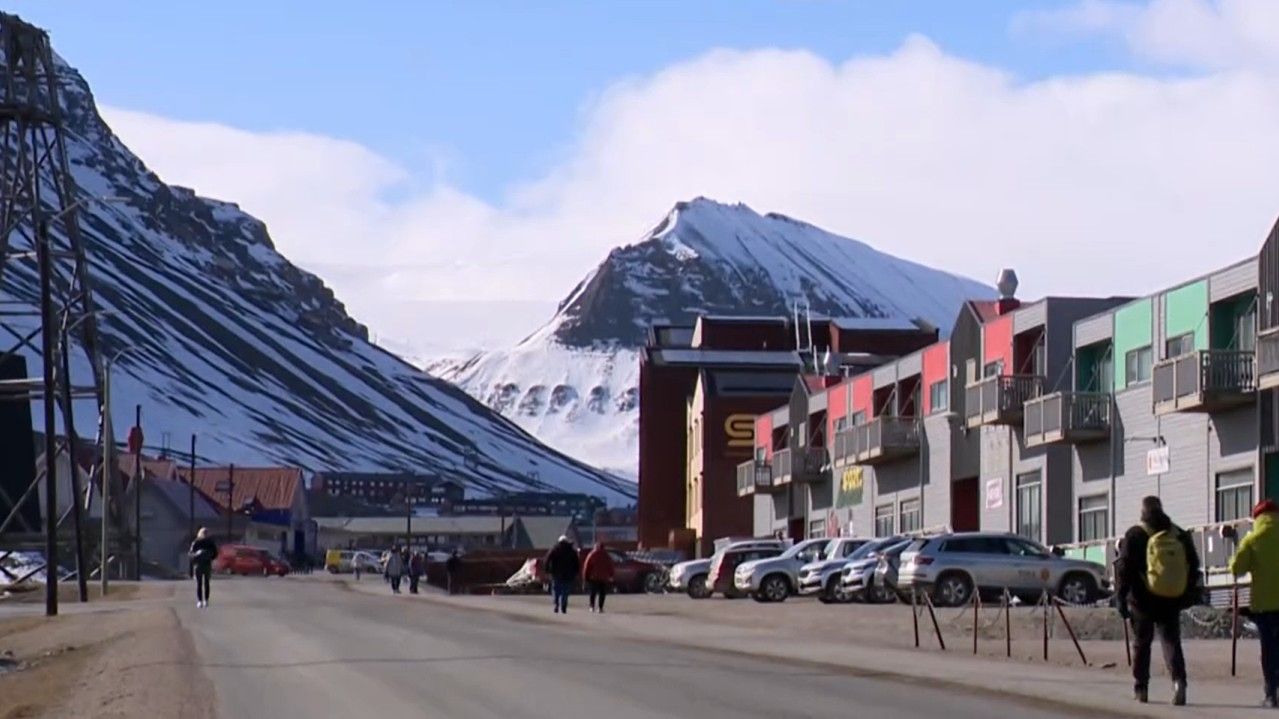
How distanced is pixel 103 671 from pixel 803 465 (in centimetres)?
5846

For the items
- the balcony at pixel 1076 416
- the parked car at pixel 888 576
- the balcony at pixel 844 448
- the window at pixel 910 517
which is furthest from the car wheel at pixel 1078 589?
the balcony at pixel 844 448

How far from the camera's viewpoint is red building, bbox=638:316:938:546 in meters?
104

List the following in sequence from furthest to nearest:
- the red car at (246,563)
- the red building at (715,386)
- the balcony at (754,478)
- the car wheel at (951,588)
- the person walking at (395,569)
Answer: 1. the red car at (246,563)
2. the red building at (715,386)
3. the balcony at (754,478)
4. the person walking at (395,569)
5. the car wheel at (951,588)

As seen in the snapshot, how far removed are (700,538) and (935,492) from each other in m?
36.7

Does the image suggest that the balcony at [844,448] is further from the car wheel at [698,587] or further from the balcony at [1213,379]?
the balcony at [1213,379]

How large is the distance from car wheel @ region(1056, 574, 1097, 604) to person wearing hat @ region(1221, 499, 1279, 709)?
2476cm

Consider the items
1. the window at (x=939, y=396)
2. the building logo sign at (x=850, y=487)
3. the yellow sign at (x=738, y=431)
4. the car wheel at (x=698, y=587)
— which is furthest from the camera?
the yellow sign at (x=738, y=431)

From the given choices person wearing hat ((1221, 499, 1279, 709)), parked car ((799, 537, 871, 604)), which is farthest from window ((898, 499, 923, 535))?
person wearing hat ((1221, 499, 1279, 709))

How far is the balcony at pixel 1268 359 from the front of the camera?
45281 mm

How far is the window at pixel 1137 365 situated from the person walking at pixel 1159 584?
32.5 meters

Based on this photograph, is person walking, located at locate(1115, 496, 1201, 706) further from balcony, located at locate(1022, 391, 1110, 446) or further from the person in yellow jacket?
balcony, located at locate(1022, 391, 1110, 446)

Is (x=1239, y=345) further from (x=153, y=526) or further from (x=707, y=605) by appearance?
(x=153, y=526)

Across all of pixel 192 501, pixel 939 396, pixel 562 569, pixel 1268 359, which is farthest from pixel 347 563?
pixel 1268 359

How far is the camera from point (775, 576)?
55.8m
